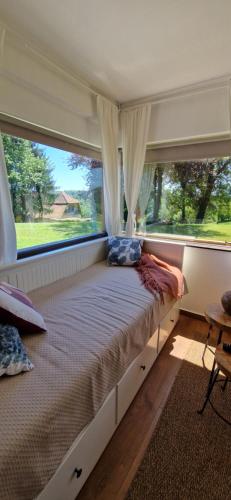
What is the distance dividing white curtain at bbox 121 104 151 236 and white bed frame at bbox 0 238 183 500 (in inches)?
24.0

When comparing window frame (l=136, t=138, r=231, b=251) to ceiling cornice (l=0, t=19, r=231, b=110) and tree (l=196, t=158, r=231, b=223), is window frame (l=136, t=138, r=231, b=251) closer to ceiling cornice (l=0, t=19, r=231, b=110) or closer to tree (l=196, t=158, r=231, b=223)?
tree (l=196, t=158, r=231, b=223)

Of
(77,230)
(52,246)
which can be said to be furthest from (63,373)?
(77,230)

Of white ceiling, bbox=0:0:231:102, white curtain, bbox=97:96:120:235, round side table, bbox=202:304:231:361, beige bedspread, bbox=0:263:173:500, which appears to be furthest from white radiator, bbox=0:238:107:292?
white ceiling, bbox=0:0:231:102

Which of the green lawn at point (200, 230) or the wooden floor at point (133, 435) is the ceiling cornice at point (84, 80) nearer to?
the green lawn at point (200, 230)

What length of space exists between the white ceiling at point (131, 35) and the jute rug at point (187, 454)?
99.3 inches

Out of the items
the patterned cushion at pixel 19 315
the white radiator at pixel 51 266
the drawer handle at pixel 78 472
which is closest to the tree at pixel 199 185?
the white radiator at pixel 51 266

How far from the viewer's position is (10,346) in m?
0.99

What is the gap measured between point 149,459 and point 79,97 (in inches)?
113

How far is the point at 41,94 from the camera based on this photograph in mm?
1885

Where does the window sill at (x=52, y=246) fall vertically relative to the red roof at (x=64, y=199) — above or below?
below

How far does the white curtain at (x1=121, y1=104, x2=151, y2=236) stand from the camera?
→ 263 cm

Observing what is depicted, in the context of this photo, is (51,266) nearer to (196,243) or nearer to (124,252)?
(124,252)

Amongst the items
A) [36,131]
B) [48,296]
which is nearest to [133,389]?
[48,296]

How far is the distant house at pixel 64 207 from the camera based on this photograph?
2288mm
